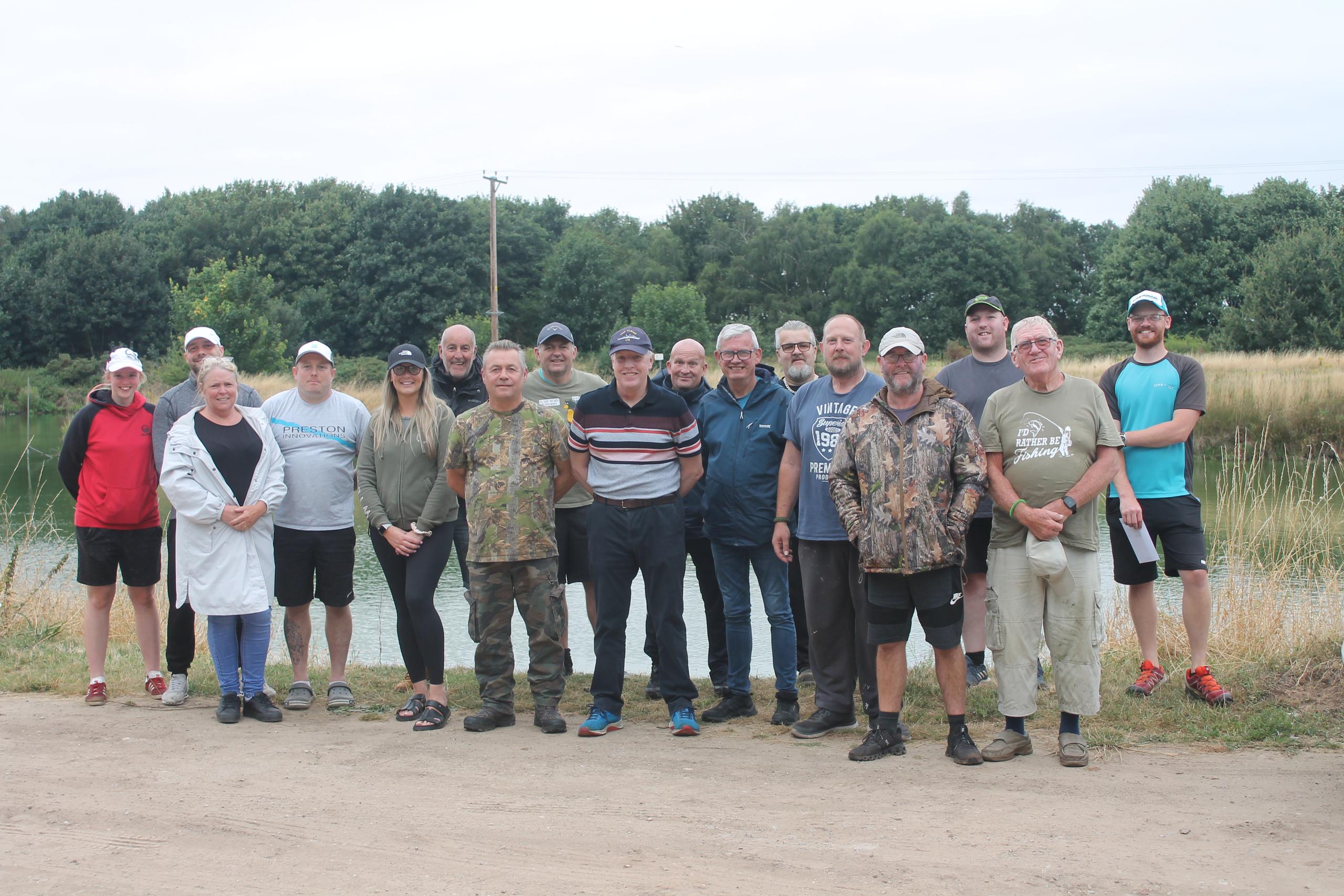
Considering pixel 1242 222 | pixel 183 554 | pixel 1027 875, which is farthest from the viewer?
pixel 1242 222

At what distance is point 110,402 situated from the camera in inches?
230

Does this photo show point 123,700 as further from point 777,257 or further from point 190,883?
point 777,257

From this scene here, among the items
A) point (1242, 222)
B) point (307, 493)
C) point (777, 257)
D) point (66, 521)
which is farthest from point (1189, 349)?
point (307, 493)

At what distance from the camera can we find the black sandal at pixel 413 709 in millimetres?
5578

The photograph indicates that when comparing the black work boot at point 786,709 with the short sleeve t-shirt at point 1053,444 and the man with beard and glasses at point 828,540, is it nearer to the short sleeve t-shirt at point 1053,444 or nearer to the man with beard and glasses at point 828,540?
the man with beard and glasses at point 828,540

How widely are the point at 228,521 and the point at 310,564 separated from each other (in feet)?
1.77

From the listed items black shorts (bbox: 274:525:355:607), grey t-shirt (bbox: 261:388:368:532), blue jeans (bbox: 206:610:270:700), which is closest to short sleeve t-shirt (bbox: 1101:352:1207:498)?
grey t-shirt (bbox: 261:388:368:532)

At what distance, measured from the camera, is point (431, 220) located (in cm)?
5244

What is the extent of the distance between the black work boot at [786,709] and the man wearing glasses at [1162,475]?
5.69 feet

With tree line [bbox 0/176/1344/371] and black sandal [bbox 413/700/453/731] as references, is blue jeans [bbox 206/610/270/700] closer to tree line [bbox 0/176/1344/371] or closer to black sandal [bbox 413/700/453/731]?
black sandal [bbox 413/700/453/731]

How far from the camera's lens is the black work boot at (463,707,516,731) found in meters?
5.32

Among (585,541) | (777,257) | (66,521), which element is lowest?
(66,521)

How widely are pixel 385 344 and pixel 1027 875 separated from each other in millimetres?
50806

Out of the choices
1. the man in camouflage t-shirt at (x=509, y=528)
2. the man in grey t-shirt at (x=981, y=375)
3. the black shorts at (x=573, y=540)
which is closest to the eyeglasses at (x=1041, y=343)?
the man in grey t-shirt at (x=981, y=375)
